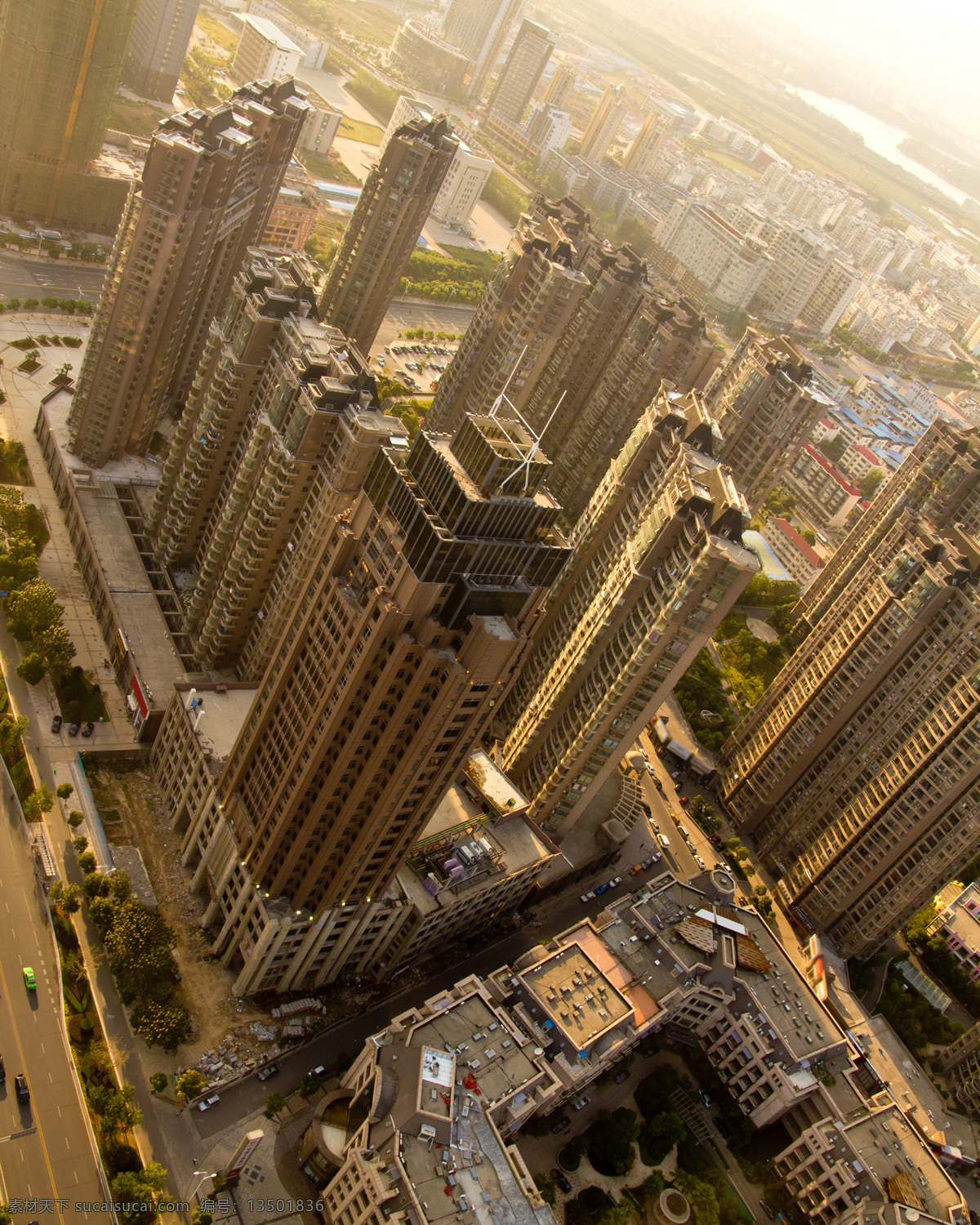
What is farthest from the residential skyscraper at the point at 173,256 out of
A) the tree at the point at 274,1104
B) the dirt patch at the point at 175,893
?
the tree at the point at 274,1104

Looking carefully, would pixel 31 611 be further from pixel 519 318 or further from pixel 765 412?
pixel 765 412

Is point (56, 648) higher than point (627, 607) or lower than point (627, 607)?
lower

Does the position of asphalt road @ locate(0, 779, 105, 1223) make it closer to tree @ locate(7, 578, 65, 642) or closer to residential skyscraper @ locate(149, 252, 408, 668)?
tree @ locate(7, 578, 65, 642)

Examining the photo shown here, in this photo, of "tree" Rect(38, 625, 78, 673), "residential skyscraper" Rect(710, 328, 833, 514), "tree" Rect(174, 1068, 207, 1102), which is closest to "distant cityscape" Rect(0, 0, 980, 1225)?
"tree" Rect(174, 1068, 207, 1102)

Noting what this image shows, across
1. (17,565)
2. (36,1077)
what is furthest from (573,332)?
(36,1077)

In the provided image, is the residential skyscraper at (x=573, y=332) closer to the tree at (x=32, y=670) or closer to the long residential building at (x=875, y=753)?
the long residential building at (x=875, y=753)

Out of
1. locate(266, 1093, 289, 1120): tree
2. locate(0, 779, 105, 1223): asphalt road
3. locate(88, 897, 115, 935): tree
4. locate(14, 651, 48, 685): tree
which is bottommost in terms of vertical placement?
locate(0, 779, 105, 1223): asphalt road
